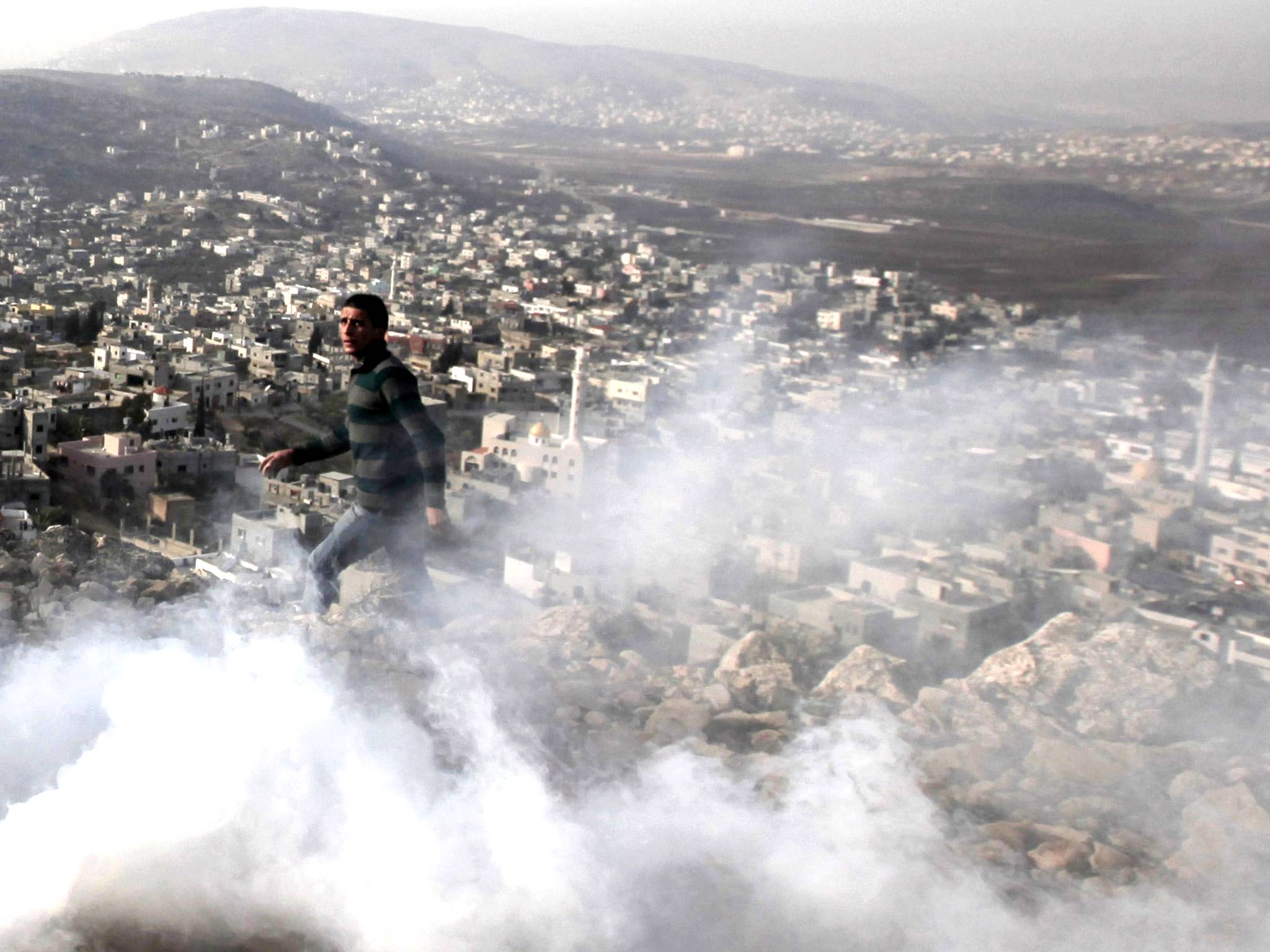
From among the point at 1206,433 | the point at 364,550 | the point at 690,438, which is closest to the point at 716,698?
the point at 364,550

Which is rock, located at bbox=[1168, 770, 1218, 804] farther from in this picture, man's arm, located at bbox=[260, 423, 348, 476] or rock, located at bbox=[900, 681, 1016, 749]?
man's arm, located at bbox=[260, 423, 348, 476]

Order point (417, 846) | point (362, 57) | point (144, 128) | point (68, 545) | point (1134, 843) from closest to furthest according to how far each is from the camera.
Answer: point (417, 846), point (1134, 843), point (68, 545), point (362, 57), point (144, 128)

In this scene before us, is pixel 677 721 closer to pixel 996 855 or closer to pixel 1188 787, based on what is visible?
pixel 996 855

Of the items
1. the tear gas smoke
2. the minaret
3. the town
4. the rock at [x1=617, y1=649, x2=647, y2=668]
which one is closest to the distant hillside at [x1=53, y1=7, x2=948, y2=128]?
the town

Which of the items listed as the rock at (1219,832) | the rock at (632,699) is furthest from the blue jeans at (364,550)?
the rock at (1219,832)

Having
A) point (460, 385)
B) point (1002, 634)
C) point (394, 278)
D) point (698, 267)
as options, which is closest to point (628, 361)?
point (460, 385)

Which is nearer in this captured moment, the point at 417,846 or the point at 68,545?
the point at 417,846

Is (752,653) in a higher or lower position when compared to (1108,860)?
lower
